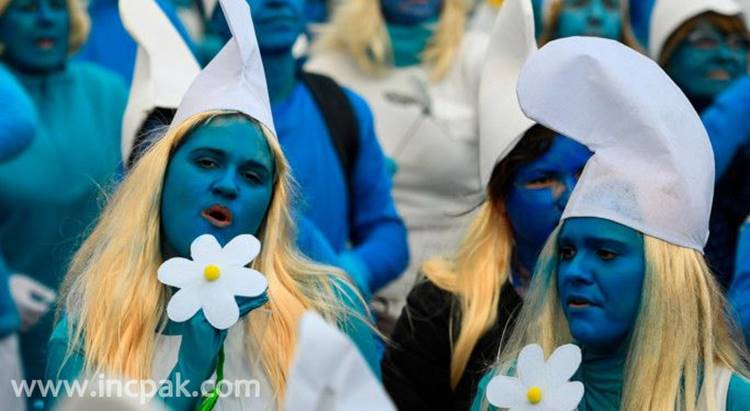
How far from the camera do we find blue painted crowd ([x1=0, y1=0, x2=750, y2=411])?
159 inches

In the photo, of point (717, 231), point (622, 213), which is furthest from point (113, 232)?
point (717, 231)

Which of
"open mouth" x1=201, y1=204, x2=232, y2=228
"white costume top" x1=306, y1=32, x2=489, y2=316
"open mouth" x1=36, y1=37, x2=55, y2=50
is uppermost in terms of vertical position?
"open mouth" x1=201, y1=204, x2=232, y2=228

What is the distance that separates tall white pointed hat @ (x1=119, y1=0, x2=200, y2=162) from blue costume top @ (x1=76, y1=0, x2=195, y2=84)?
172 cm

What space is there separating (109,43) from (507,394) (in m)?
3.51

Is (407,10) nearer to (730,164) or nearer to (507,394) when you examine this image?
(730,164)

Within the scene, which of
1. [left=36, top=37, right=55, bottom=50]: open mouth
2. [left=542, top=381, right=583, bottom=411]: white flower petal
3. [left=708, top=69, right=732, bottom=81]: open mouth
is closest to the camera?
[left=542, top=381, right=583, bottom=411]: white flower petal

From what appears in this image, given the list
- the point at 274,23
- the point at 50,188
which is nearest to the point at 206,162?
the point at 274,23

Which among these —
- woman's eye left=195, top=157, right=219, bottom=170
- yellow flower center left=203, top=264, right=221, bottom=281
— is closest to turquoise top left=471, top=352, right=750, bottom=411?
yellow flower center left=203, top=264, right=221, bottom=281

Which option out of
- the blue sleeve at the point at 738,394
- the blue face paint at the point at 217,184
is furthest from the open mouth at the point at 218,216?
the blue sleeve at the point at 738,394

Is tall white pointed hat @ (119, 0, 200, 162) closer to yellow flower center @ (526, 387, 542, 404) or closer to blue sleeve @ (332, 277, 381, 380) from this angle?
blue sleeve @ (332, 277, 381, 380)

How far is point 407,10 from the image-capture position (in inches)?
271

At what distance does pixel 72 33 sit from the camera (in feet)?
20.9

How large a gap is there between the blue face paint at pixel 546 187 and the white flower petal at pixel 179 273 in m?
1.09

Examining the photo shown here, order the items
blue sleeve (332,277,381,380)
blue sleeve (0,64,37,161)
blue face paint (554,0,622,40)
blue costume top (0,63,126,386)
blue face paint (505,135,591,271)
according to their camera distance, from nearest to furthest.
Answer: blue sleeve (332,277,381,380), blue face paint (505,135,591,271), blue sleeve (0,64,37,161), blue costume top (0,63,126,386), blue face paint (554,0,622,40)
